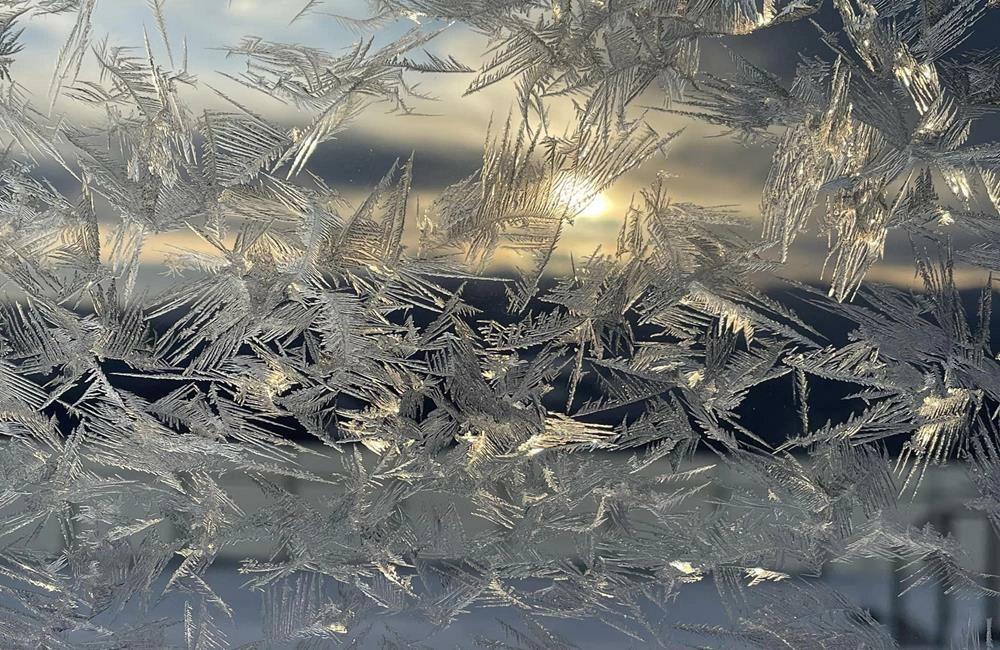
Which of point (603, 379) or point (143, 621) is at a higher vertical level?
point (603, 379)

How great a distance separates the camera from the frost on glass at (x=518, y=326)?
75 cm

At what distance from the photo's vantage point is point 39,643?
833 millimetres

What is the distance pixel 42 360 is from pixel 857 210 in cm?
79

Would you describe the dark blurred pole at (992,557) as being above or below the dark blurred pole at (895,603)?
above

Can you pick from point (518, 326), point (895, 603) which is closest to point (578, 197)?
point (518, 326)

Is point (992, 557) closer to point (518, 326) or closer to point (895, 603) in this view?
point (895, 603)

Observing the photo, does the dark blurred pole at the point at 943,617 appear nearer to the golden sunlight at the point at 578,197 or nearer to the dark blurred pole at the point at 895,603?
the dark blurred pole at the point at 895,603

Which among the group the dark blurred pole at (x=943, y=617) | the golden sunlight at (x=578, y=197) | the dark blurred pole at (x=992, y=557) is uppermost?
the golden sunlight at (x=578, y=197)

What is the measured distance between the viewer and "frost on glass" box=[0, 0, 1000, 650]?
0.75 m

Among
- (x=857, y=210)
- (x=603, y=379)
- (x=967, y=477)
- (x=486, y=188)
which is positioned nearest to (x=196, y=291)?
(x=486, y=188)

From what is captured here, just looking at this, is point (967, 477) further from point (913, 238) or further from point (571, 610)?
point (571, 610)

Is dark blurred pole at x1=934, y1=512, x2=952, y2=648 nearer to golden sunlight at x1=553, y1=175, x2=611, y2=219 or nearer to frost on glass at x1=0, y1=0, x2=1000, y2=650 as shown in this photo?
frost on glass at x1=0, y1=0, x2=1000, y2=650

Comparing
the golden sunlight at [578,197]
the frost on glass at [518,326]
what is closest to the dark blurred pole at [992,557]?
the frost on glass at [518,326]

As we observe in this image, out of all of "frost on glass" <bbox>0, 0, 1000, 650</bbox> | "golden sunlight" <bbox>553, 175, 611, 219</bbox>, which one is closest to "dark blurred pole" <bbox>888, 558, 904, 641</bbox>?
"frost on glass" <bbox>0, 0, 1000, 650</bbox>
